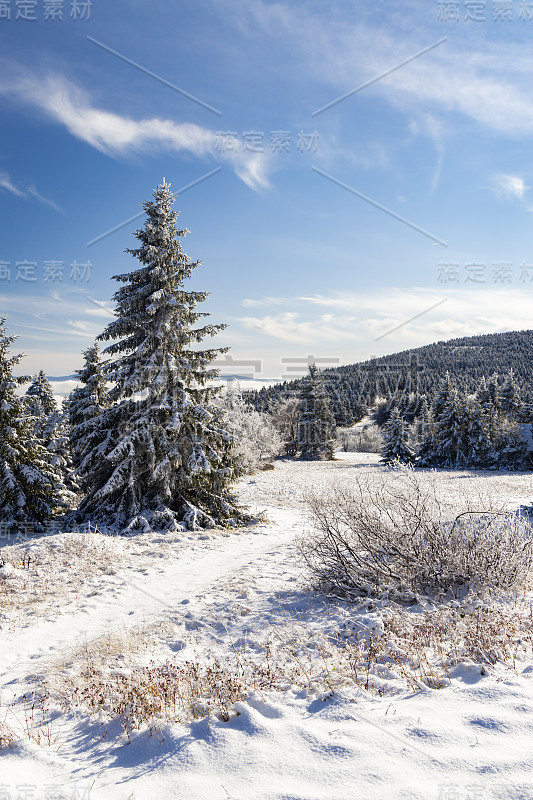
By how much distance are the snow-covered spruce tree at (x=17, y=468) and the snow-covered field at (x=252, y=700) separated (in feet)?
31.7

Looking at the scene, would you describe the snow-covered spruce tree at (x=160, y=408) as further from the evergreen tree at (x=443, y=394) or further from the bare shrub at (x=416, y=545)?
the evergreen tree at (x=443, y=394)

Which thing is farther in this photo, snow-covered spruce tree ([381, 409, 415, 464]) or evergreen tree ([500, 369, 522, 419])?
evergreen tree ([500, 369, 522, 419])

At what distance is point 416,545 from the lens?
732 cm

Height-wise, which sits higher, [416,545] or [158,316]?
[158,316]

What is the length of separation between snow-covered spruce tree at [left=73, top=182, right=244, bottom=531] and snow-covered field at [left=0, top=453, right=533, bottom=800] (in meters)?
5.51

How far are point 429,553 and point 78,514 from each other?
1211 cm

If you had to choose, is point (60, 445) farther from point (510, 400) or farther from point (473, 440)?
point (510, 400)

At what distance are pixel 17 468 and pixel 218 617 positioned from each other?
1370 centimetres

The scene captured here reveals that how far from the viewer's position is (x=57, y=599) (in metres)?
8.18

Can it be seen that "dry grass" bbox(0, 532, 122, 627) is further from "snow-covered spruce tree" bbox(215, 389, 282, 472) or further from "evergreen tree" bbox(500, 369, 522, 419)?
"evergreen tree" bbox(500, 369, 522, 419)

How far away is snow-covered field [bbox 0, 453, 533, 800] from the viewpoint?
310cm

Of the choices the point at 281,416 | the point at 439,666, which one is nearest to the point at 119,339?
the point at 439,666


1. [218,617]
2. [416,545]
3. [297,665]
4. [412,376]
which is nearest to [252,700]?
[297,665]

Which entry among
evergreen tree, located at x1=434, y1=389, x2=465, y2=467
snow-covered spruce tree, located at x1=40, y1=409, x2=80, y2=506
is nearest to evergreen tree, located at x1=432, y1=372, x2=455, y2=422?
evergreen tree, located at x1=434, y1=389, x2=465, y2=467
